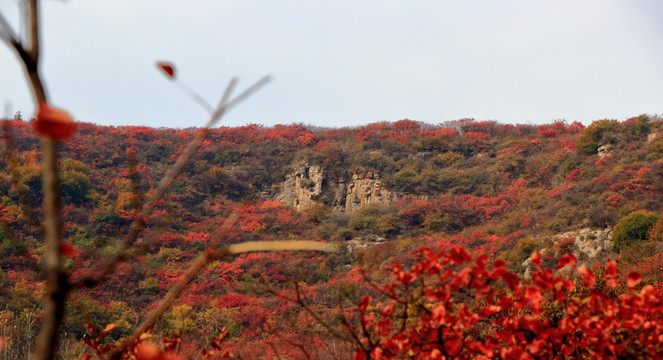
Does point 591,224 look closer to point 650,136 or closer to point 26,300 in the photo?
point 650,136

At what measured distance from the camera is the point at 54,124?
588 millimetres

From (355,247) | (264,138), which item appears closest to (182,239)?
(355,247)

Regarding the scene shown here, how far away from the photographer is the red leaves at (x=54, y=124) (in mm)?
588

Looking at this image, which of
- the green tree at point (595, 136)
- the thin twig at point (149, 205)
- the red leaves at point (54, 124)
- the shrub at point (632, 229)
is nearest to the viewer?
the red leaves at point (54, 124)

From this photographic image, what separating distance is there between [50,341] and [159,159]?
101ft

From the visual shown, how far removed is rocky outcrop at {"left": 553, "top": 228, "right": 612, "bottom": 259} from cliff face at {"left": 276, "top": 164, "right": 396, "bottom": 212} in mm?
10649

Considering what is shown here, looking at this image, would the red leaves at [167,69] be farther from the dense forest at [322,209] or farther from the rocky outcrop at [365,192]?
the rocky outcrop at [365,192]

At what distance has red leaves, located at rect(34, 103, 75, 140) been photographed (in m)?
0.59

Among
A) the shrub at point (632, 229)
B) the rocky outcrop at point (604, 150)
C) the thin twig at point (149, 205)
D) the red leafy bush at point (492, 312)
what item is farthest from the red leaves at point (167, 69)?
the rocky outcrop at point (604, 150)

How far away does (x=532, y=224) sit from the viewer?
1920 centimetres

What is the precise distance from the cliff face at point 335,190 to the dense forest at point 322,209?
8 cm

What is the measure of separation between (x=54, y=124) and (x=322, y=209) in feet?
82.9

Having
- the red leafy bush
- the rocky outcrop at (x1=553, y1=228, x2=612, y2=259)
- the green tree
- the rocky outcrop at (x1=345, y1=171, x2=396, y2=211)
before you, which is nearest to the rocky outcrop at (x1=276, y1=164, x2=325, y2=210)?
the rocky outcrop at (x1=345, y1=171, x2=396, y2=211)

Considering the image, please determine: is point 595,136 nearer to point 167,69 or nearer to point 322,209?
point 322,209
